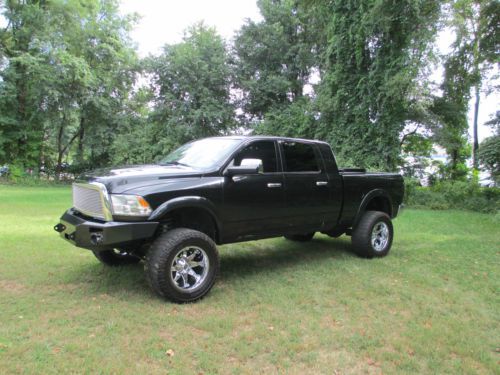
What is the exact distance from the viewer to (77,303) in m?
4.30

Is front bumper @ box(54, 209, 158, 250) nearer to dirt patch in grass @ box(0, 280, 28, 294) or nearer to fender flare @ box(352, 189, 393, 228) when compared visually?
dirt patch in grass @ box(0, 280, 28, 294)

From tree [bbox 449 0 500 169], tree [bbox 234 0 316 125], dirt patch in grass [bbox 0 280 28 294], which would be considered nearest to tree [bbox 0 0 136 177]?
tree [bbox 234 0 316 125]

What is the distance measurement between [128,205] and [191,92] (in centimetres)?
2074

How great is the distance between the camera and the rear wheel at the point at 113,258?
5539 millimetres

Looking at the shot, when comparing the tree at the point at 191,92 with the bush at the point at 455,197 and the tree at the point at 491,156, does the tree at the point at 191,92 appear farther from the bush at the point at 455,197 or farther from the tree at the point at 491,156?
the tree at the point at 491,156

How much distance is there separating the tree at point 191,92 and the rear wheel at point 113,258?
17673 mm

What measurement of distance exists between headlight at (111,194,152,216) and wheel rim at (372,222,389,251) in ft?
13.9

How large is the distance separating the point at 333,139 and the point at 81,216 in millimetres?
14474

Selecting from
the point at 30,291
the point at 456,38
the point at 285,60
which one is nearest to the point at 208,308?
the point at 30,291

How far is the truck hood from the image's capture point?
425 centimetres

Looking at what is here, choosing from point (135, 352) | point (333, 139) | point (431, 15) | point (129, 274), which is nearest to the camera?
point (135, 352)

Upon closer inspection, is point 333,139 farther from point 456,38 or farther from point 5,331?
point 5,331

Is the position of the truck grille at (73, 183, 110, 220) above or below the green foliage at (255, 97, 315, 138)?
below

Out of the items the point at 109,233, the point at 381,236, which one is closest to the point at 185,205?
the point at 109,233
